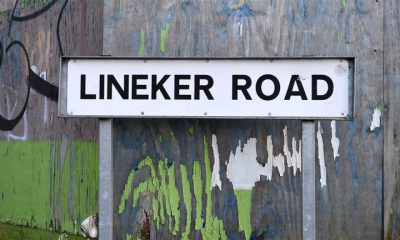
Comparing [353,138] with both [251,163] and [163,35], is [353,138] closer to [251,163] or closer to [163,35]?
[251,163]

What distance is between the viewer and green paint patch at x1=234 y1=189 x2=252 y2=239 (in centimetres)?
339

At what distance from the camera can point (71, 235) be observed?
4.18 meters

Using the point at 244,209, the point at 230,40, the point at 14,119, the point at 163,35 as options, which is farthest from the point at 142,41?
the point at 14,119

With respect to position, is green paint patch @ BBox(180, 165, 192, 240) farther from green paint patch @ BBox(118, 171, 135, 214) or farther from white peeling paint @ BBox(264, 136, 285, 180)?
white peeling paint @ BBox(264, 136, 285, 180)

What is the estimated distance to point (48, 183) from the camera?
441cm

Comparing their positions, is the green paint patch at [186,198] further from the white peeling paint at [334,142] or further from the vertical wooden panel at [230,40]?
the white peeling paint at [334,142]

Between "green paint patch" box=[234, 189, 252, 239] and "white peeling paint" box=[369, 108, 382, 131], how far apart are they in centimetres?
69

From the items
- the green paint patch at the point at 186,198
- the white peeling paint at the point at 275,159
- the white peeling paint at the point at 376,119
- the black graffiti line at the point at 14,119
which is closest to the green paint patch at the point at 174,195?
the green paint patch at the point at 186,198

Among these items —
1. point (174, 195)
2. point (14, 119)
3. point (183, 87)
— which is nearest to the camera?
point (183, 87)

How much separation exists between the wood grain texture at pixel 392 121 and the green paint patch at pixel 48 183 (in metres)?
1.71

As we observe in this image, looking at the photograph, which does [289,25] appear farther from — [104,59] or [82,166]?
[82,166]

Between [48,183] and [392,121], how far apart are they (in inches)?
89.5

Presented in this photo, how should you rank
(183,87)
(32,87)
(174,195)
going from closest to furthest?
(183,87)
(174,195)
(32,87)

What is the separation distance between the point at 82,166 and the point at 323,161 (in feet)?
5.17
